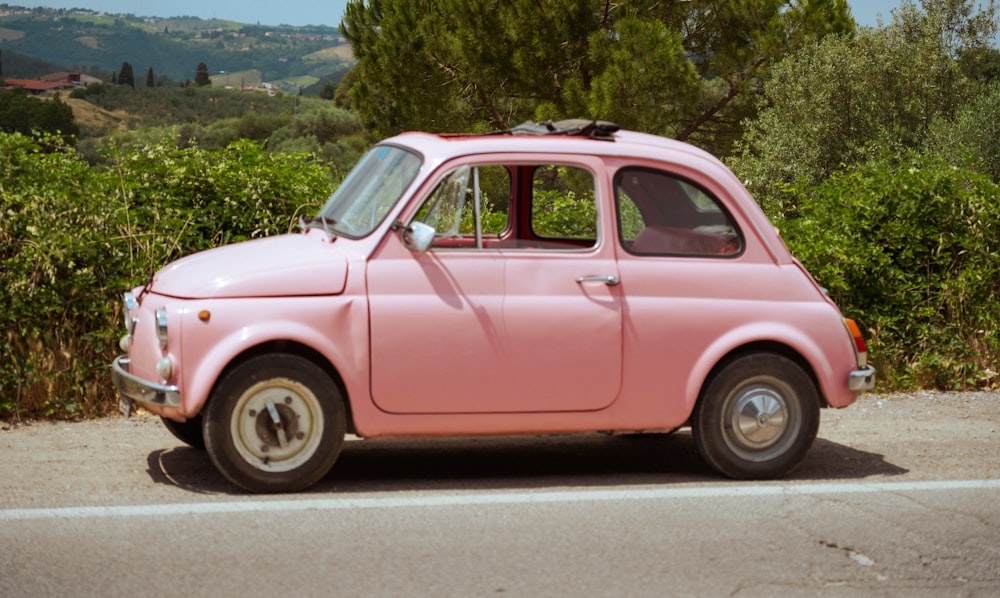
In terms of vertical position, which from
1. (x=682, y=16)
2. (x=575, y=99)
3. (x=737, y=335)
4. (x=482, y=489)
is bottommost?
(x=482, y=489)

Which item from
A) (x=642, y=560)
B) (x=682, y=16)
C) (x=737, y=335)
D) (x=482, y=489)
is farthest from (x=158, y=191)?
(x=682, y=16)

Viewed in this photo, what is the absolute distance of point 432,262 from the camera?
632 cm

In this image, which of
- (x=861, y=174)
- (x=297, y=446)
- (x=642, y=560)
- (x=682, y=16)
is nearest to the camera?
(x=642, y=560)

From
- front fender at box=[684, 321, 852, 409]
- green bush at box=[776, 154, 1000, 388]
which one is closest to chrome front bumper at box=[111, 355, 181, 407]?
front fender at box=[684, 321, 852, 409]

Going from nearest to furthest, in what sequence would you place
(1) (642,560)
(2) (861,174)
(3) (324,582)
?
(3) (324,582), (1) (642,560), (2) (861,174)

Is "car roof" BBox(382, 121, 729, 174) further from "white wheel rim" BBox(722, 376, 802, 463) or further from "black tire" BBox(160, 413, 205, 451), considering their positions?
"black tire" BBox(160, 413, 205, 451)

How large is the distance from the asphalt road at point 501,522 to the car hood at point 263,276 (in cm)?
97

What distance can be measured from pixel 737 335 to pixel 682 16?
30.9 meters

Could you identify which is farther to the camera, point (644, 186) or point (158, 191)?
point (158, 191)

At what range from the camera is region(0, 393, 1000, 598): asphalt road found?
196 inches

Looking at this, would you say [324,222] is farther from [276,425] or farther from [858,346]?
[858,346]

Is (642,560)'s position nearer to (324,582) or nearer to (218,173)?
(324,582)

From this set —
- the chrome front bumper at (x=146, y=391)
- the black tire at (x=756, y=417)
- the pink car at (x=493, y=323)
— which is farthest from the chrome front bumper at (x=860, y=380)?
the chrome front bumper at (x=146, y=391)

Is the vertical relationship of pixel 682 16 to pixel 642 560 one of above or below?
above
